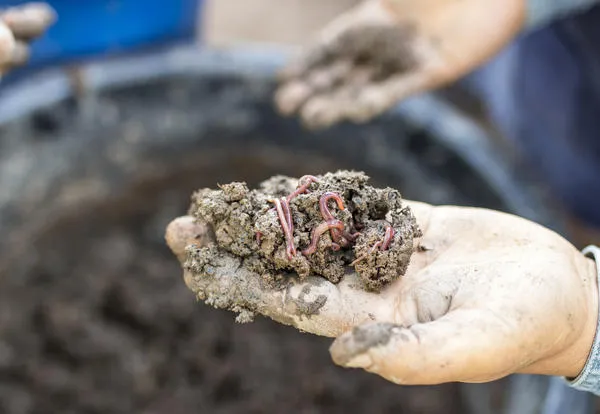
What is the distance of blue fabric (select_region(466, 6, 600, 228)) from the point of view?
12.6ft

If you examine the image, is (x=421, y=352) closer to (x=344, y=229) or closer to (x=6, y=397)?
(x=344, y=229)

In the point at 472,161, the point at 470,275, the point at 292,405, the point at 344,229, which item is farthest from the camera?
the point at 472,161

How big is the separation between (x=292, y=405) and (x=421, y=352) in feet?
6.82

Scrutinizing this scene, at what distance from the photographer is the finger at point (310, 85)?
3.83m

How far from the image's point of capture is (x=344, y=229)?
7.43 ft

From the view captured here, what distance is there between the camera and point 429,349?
5.89 ft

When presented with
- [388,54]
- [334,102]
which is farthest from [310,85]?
[388,54]

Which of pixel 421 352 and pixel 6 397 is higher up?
pixel 6 397

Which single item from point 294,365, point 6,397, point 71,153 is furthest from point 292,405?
point 71,153

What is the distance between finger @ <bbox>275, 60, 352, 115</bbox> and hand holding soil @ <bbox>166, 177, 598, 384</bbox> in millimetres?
1576

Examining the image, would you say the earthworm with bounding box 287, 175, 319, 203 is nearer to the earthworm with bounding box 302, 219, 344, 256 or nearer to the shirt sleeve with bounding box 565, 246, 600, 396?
the earthworm with bounding box 302, 219, 344, 256

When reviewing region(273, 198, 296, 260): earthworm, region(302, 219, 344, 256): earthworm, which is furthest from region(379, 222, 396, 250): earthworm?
region(273, 198, 296, 260): earthworm

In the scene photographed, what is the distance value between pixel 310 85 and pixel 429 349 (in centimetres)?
236

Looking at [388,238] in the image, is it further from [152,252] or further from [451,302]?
[152,252]
